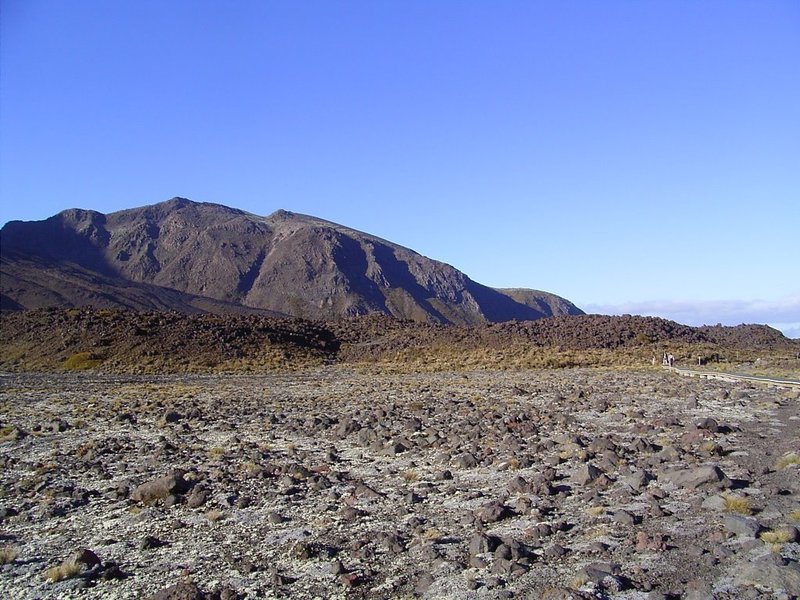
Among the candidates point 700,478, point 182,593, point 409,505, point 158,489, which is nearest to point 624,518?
point 700,478

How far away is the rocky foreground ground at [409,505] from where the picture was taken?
7.54m

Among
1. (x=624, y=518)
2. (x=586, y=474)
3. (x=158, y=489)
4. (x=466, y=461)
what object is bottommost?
(x=158, y=489)

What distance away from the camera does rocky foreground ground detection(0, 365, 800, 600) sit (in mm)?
Result: 7543

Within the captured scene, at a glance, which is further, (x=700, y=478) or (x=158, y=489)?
(x=158, y=489)

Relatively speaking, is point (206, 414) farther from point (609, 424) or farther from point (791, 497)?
point (791, 497)

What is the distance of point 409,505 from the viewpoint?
34.8 ft

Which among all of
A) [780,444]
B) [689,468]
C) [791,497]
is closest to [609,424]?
[780,444]

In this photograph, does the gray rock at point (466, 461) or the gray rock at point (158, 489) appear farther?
the gray rock at point (466, 461)

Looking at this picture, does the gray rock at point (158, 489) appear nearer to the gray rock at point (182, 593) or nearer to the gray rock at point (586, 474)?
the gray rock at point (182, 593)

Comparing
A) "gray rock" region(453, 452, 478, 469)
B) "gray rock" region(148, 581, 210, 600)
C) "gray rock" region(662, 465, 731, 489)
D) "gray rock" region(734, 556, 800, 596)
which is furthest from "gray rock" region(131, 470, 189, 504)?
"gray rock" region(734, 556, 800, 596)

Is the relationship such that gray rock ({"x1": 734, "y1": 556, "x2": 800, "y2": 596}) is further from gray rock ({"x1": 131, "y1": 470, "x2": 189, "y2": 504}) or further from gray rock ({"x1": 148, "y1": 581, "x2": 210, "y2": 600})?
gray rock ({"x1": 131, "y1": 470, "x2": 189, "y2": 504})

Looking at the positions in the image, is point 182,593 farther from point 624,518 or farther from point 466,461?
point 466,461

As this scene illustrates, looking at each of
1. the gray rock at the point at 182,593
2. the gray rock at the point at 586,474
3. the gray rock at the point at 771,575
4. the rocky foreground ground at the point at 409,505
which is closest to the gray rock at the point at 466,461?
the rocky foreground ground at the point at 409,505

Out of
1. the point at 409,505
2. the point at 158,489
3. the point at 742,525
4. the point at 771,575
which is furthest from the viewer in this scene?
the point at 158,489
